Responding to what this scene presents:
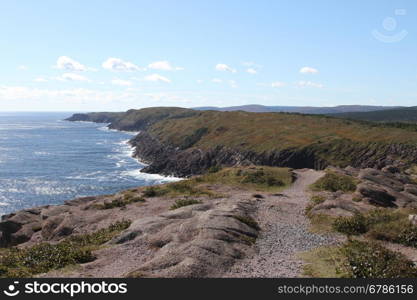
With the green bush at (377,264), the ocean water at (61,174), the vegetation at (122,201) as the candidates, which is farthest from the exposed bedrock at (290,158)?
the green bush at (377,264)

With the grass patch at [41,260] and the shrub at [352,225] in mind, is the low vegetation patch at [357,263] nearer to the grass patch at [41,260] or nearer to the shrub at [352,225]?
the shrub at [352,225]

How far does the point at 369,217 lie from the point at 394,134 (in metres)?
91.8

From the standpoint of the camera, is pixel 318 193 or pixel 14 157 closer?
pixel 318 193

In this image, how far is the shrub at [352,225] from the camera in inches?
1144

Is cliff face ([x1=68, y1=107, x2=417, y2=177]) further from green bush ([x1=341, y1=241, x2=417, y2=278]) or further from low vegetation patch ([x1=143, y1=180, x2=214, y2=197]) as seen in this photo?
green bush ([x1=341, y1=241, x2=417, y2=278])

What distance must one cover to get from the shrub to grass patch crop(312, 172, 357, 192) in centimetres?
2023

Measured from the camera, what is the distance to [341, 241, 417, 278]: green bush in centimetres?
1880

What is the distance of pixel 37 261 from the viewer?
78.3ft

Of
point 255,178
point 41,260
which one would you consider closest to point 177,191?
point 255,178

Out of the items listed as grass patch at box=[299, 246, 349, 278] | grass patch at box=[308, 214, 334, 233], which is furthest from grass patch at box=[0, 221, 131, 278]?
grass patch at box=[308, 214, 334, 233]

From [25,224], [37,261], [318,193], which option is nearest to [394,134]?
[318,193]

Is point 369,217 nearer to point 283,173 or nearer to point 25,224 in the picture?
point 283,173

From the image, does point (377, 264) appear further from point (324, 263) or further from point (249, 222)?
point (249, 222)

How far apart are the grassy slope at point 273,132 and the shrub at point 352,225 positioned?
8124 centimetres
